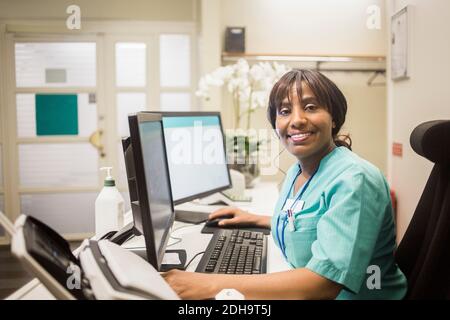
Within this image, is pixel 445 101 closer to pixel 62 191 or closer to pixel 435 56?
pixel 435 56

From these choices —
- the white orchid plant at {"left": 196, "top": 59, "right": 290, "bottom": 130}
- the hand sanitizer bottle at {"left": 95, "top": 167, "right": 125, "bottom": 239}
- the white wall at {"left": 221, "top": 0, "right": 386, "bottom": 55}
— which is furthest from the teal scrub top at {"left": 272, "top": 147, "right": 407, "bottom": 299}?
the white wall at {"left": 221, "top": 0, "right": 386, "bottom": 55}

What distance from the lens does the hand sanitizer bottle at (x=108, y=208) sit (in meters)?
0.97

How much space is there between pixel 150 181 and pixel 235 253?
31 centimetres

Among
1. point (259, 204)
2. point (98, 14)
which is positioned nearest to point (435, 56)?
point (259, 204)

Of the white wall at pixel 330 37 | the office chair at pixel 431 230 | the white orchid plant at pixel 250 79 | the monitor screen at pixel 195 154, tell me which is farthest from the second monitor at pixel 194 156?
the white wall at pixel 330 37

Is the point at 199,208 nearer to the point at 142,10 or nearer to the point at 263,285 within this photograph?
the point at 263,285

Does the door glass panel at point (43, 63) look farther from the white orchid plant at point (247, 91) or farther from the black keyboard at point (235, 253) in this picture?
the black keyboard at point (235, 253)

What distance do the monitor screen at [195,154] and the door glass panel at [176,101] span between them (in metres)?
1.50

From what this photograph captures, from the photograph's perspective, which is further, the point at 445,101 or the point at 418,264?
the point at 445,101

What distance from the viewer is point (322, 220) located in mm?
704

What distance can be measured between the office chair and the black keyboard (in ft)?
0.92

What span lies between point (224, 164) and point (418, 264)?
87 cm

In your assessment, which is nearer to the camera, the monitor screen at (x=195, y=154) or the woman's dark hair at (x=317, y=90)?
the woman's dark hair at (x=317, y=90)

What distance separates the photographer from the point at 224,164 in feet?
5.06
